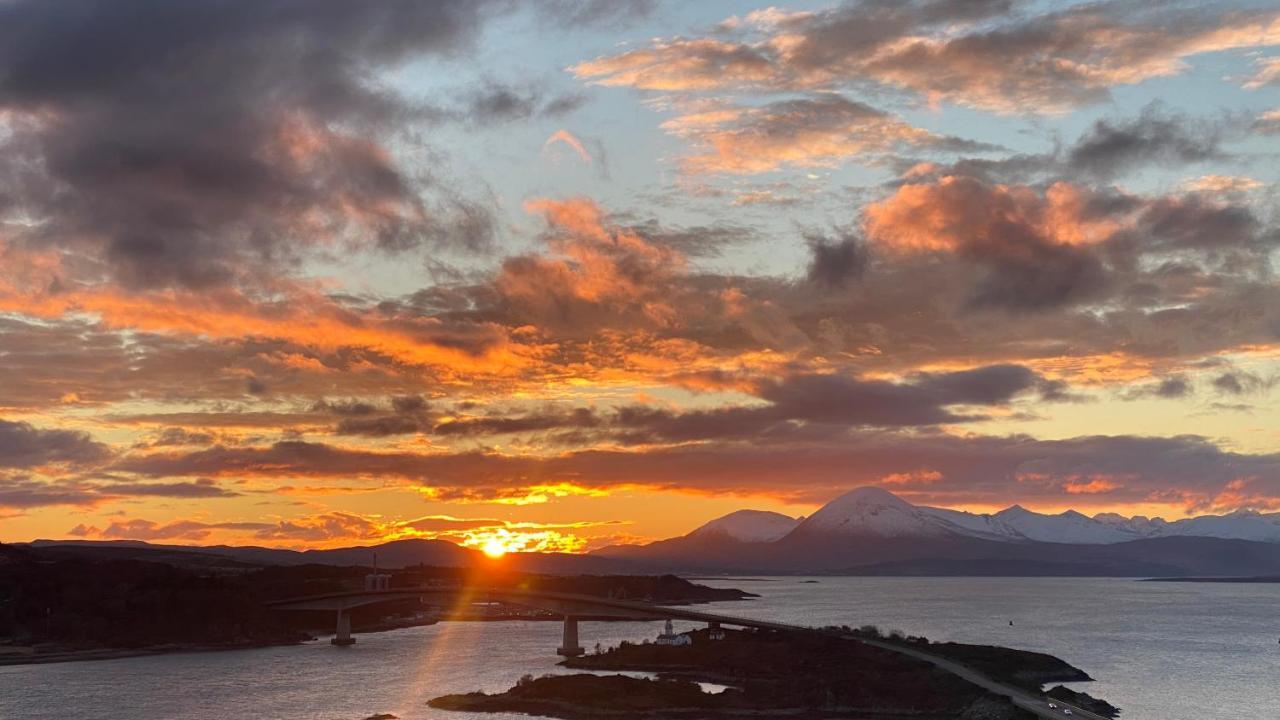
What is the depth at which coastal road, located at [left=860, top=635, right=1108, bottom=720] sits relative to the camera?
107 meters

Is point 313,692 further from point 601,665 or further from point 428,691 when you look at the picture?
point 601,665

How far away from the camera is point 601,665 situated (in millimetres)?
164125

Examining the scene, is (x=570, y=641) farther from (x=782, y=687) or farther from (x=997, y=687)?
(x=997, y=687)

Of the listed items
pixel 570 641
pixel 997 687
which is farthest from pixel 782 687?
pixel 570 641

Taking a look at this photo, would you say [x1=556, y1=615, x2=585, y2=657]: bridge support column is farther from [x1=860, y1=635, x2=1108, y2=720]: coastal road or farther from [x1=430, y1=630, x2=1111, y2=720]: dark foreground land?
[x1=860, y1=635, x2=1108, y2=720]: coastal road

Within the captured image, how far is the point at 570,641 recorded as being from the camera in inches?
7426

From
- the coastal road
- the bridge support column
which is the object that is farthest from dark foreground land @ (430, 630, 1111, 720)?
the bridge support column

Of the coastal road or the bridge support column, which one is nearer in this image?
the coastal road

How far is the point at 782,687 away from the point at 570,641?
206 ft

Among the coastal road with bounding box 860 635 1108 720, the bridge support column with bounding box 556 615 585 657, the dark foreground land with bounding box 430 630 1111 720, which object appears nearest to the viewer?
the coastal road with bounding box 860 635 1108 720

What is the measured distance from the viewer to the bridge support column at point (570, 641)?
185250 millimetres

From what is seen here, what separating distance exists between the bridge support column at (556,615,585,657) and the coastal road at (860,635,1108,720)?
136ft

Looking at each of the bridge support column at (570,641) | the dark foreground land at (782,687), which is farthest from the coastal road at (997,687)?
the bridge support column at (570,641)

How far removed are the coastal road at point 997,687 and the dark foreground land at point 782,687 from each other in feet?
6.37
